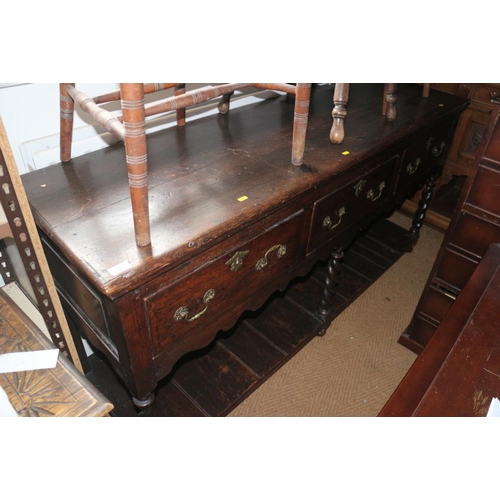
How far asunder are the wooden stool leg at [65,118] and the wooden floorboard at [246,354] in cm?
92

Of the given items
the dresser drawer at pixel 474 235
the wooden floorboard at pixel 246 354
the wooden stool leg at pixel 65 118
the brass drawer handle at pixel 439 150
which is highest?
the wooden stool leg at pixel 65 118

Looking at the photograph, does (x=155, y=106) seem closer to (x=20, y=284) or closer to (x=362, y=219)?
(x=20, y=284)

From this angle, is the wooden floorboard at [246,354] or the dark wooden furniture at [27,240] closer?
the dark wooden furniture at [27,240]

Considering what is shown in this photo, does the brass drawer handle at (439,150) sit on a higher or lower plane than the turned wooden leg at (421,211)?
higher

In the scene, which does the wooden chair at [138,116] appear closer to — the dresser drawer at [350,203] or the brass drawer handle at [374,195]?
the dresser drawer at [350,203]

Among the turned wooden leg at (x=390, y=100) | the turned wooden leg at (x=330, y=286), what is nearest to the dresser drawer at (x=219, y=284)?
the turned wooden leg at (x=330, y=286)

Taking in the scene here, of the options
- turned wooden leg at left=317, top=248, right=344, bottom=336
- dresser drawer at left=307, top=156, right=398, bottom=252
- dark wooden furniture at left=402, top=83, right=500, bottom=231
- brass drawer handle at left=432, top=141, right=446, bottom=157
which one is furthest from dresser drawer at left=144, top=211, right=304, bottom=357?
dark wooden furniture at left=402, top=83, right=500, bottom=231

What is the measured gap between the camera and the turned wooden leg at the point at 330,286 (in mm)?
1745

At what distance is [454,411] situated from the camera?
878mm

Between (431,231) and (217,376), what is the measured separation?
5.64ft

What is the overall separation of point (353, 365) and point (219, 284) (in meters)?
1.00

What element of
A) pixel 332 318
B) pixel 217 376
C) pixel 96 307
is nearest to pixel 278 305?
pixel 332 318

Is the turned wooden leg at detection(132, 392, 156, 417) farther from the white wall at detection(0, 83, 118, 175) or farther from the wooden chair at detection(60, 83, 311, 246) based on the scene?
the white wall at detection(0, 83, 118, 175)

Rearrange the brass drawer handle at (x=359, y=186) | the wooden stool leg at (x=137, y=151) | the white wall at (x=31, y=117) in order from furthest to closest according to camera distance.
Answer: the brass drawer handle at (x=359, y=186)
the white wall at (x=31, y=117)
the wooden stool leg at (x=137, y=151)
